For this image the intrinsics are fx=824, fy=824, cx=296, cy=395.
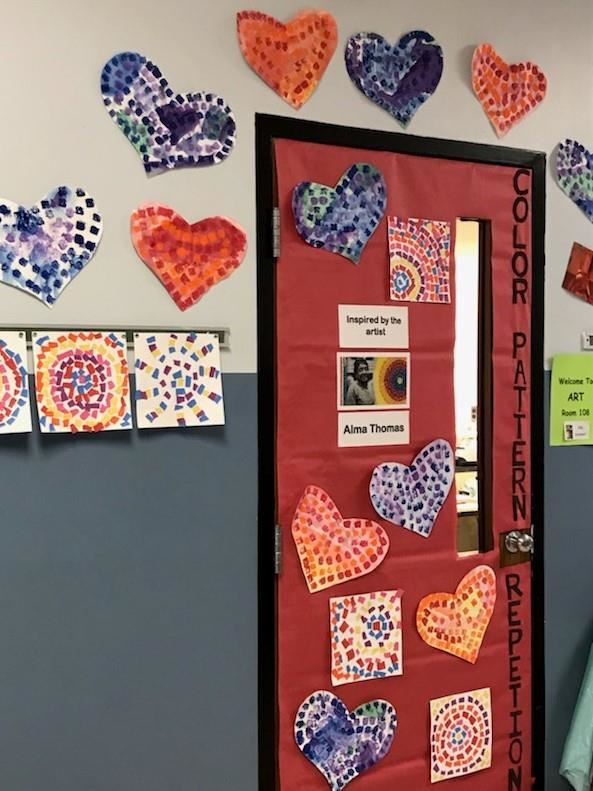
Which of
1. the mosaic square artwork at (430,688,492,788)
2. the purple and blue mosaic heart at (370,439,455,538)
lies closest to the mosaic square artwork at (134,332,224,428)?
the purple and blue mosaic heart at (370,439,455,538)

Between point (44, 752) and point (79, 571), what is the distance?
1.25 feet

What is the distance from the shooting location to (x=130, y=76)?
1.74m

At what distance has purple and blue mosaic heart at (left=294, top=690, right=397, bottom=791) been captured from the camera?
6.47 feet

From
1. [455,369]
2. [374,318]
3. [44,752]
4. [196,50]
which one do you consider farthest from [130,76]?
[44,752]

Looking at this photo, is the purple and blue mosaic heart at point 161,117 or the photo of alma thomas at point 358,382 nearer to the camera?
the purple and blue mosaic heart at point 161,117

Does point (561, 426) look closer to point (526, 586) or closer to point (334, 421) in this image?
point (526, 586)

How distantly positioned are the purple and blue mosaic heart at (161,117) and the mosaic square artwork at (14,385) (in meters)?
0.47

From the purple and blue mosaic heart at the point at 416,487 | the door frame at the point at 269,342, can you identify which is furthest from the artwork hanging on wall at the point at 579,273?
the purple and blue mosaic heart at the point at 416,487

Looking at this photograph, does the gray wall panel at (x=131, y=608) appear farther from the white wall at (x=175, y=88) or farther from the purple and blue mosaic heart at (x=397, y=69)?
the purple and blue mosaic heart at (x=397, y=69)

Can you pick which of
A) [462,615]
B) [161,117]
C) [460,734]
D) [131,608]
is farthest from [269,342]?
[460,734]

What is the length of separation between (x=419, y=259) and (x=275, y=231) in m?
0.39

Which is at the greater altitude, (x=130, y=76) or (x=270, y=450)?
(x=130, y=76)

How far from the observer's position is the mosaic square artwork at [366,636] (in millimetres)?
1986

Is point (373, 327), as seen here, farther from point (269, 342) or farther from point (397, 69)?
point (397, 69)
